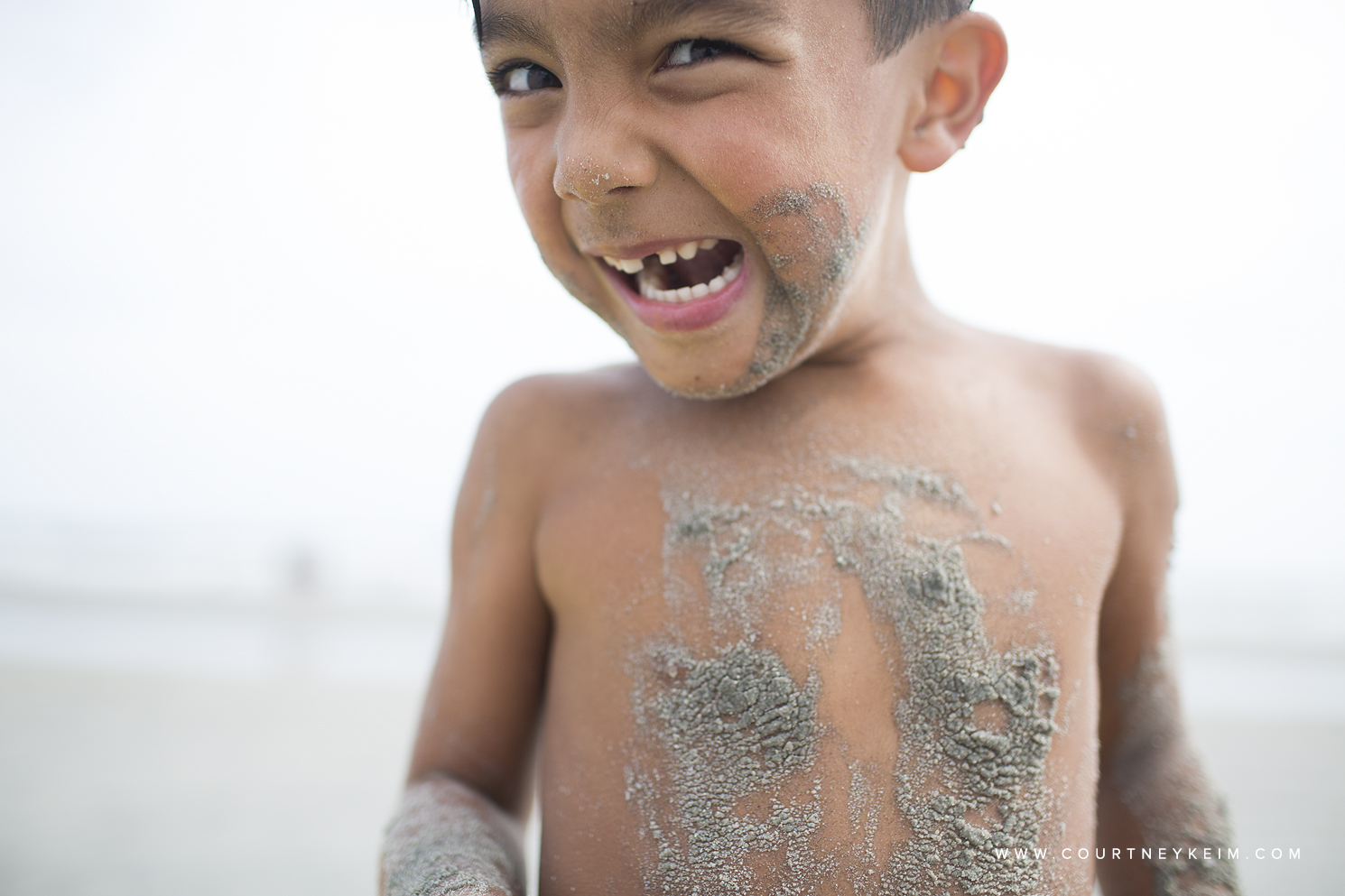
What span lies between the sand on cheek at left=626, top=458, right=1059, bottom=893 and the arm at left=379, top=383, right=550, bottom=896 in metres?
0.20

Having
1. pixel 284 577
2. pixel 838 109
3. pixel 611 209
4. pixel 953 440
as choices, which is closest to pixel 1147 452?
pixel 953 440

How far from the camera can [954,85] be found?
0.86 m

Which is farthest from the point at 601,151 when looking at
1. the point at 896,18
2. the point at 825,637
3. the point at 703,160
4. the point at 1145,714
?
the point at 1145,714

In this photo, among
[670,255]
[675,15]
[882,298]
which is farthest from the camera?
[882,298]

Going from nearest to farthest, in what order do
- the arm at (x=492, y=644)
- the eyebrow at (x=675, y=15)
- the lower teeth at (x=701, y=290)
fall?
the eyebrow at (x=675, y=15), the lower teeth at (x=701, y=290), the arm at (x=492, y=644)

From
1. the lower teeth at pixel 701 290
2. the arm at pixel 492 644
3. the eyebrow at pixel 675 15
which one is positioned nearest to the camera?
the eyebrow at pixel 675 15

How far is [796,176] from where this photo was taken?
28.0 inches

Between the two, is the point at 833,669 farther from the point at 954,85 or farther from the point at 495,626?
the point at 954,85

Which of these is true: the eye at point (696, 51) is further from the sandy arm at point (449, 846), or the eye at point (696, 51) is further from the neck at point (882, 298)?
the sandy arm at point (449, 846)

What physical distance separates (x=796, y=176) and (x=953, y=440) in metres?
0.34

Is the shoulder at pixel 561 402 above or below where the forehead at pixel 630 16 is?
below

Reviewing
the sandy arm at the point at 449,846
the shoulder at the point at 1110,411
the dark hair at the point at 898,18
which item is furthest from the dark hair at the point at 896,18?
the sandy arm at the point at 449,846

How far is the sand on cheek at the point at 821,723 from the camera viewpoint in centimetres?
77

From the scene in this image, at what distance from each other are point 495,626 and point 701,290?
18.0 inches
